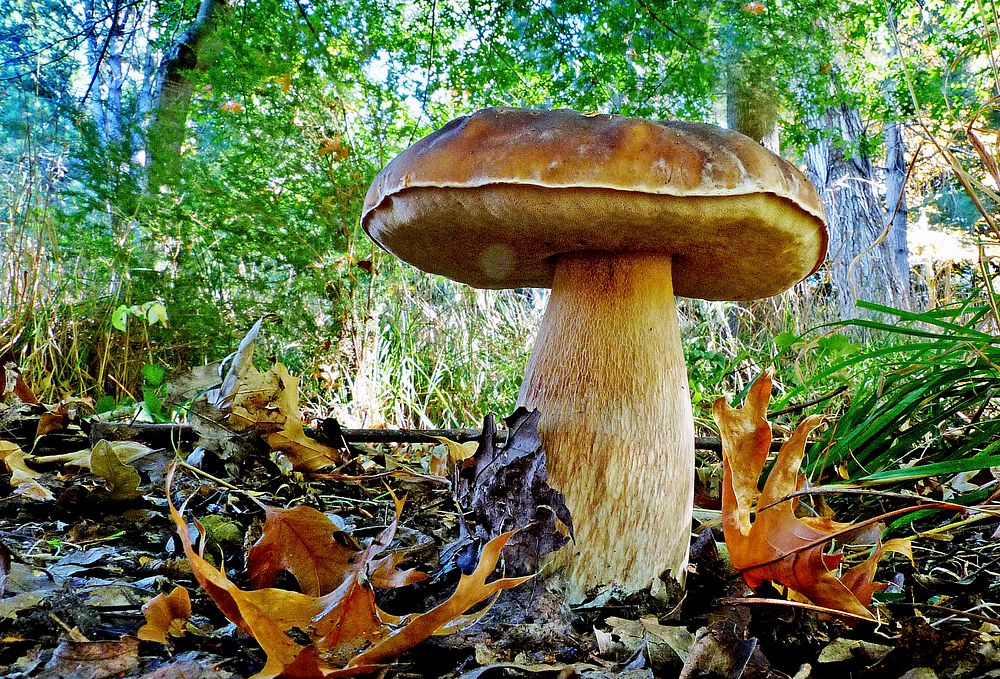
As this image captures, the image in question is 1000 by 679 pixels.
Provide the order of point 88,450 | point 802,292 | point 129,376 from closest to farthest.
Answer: point 88,450
point 129,376
point 802,292

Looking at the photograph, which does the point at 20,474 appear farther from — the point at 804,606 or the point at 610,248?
the point at 804,606

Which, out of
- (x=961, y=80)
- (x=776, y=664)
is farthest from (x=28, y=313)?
(x=961, y=80)

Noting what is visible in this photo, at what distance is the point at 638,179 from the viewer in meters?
1.01

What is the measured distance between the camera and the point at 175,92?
4.38m

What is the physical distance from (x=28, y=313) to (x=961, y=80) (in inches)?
218

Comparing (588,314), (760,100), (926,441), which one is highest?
(760,100)

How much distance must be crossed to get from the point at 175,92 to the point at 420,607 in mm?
4522

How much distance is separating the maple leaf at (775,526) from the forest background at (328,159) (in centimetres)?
197

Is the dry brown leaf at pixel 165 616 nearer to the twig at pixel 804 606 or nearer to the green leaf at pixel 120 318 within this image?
the twig at pixel 804 606

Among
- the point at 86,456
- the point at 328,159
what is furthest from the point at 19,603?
the point at 328,159

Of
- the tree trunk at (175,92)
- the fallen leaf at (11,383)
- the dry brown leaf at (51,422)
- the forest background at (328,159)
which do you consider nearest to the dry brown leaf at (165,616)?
the dry brown leaf at (51,422)

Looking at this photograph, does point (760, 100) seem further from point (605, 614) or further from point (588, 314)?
point (605, 614)

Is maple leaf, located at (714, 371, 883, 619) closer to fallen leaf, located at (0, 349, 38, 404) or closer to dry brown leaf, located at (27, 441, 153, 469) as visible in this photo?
dry brown leaf, located at (27, 441, 153, 469)

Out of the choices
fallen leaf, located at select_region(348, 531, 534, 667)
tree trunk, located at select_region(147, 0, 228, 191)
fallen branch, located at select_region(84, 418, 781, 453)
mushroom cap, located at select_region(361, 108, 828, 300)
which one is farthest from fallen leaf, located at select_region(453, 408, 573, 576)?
tree trunk, located at select_region(147, 0, 228, 191)
